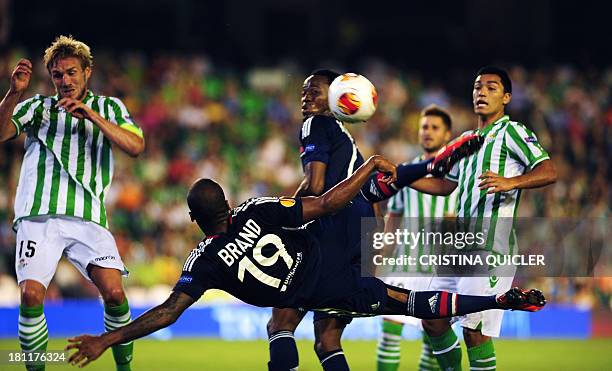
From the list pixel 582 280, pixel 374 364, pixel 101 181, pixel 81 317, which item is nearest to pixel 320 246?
pixel 101 181

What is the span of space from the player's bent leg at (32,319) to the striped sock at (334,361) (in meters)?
2.08

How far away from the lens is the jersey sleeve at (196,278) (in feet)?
21.5

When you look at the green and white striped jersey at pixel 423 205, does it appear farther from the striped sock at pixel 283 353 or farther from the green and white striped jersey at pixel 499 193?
the striped sock at pixel 283 353

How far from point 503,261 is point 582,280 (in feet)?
29.2

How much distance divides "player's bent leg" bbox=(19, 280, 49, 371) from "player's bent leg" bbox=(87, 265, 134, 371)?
43cm

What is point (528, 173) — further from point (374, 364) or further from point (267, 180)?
point (267, 180)

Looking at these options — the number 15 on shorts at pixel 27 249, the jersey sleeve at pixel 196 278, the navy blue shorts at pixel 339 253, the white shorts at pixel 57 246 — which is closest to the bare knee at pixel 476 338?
the navy blue shorts at pixel 339 253

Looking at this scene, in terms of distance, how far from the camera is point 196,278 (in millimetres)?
6574

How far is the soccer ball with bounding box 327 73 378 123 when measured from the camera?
743 centimetres

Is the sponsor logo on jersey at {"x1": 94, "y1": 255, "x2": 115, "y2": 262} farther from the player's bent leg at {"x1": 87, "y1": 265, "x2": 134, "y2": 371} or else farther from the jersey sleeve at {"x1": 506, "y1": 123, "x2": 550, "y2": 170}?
the jersey sleeve at {"x1": 506, "y1": 123, "x2": 550, "y2": 170}

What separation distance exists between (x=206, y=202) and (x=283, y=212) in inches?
20.7

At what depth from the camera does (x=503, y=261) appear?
752cm

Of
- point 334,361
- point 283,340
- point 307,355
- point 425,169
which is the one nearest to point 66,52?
point 283,340

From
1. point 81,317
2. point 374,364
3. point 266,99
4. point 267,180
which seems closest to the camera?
point 374,364
